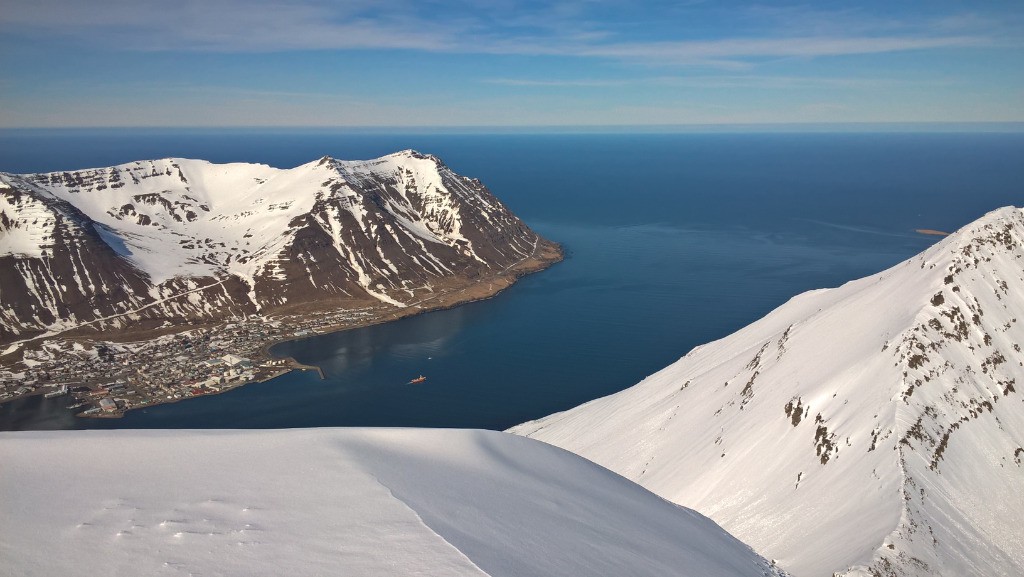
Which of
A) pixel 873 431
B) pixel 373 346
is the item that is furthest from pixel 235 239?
pixel 873 431

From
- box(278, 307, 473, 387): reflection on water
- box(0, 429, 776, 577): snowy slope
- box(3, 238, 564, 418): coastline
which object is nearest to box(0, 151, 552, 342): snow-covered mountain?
box(3, 238, 564, 418): coastline

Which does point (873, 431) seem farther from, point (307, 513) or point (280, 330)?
point (280, 330)

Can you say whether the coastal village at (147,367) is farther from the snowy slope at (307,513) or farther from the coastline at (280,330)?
the snowy slope at (307,513)

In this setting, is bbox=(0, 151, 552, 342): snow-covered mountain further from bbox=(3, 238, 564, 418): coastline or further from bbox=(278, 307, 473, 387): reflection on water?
bbox=(278, 307, 473, 387): reflection on water

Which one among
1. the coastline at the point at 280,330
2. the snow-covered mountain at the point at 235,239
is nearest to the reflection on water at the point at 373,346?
the coastline at the point at 280,330

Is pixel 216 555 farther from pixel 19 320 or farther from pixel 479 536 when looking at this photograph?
pixel 19 320
